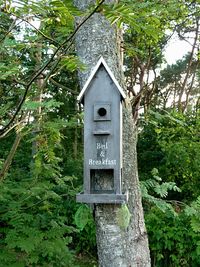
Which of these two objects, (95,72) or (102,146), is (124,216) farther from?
(95,72)

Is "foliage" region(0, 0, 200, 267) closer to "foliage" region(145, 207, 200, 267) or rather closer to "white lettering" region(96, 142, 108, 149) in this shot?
"foliage" region(145, 207, 200, 267)

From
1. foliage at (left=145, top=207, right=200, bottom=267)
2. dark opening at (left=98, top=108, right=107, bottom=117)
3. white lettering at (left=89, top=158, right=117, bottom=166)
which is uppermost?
dark opening at (left=98, top=108, right=107, bottom=117)

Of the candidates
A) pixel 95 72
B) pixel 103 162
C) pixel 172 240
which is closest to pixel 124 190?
pixel 103 162

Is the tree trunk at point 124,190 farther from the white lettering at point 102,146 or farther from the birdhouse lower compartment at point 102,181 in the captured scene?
the white lettering at point 102,146

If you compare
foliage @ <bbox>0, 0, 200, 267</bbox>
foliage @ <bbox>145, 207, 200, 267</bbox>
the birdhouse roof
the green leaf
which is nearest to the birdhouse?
the birdhouse roof

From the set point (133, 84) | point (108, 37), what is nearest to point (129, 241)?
point (108, 37)

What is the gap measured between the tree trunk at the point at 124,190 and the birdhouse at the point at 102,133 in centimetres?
13

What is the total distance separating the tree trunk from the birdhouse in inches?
5.0

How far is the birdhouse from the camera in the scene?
7.29 ft

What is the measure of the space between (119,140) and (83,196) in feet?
1.35

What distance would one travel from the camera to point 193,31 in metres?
11.8

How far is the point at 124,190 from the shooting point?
2340 mm

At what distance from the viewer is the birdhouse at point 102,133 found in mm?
2223

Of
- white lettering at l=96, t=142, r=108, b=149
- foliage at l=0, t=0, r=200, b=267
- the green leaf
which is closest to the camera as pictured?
foliage at l=0, t=0, r=200, b=267
